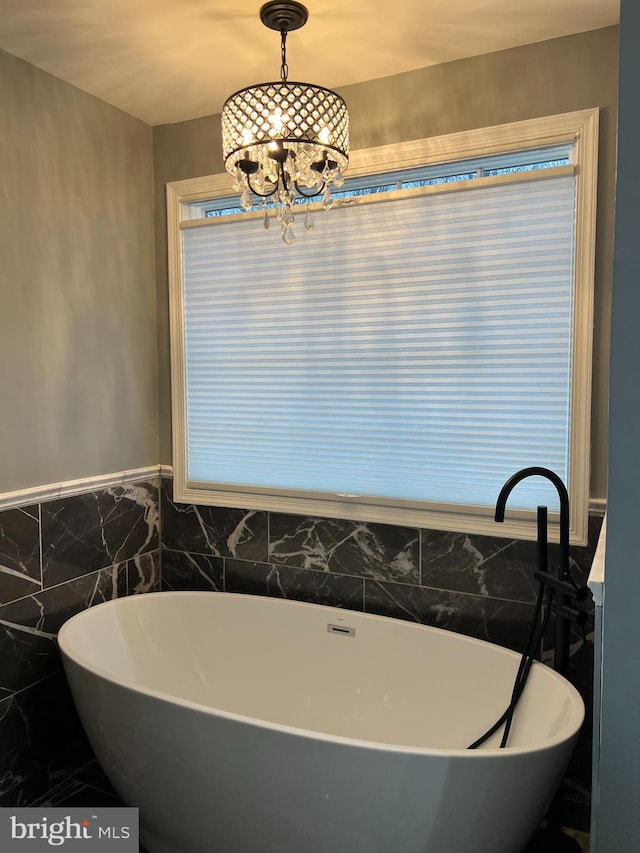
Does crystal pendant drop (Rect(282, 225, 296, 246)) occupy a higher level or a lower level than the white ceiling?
lower

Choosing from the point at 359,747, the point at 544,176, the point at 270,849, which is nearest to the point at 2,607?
the point at 270,849

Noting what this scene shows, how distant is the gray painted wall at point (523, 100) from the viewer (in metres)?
2.17

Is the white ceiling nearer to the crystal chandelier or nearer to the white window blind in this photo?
the crystal chandelier

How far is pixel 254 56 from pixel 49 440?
1.62 metres

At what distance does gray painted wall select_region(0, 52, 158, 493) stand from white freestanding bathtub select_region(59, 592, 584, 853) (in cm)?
70

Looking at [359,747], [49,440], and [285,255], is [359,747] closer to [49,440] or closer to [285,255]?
[49,440]

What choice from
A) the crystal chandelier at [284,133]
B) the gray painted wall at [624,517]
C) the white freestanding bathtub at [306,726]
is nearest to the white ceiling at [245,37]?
the crystal chandelier at [284,133]

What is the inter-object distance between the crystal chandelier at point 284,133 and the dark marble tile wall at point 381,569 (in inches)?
52.0

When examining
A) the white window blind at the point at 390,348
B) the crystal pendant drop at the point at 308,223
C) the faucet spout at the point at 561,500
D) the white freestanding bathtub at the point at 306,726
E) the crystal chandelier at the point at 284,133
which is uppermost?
the crystal chandelier at the point at 284,133

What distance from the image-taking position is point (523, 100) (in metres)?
2.29

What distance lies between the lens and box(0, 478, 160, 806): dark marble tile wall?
2.36m

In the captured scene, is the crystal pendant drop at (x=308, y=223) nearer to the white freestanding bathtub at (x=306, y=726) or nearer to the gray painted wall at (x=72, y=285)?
the gray painted wall at (x=72, y=285)

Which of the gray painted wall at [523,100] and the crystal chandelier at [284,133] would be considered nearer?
the crystal chandelier at [284,133]

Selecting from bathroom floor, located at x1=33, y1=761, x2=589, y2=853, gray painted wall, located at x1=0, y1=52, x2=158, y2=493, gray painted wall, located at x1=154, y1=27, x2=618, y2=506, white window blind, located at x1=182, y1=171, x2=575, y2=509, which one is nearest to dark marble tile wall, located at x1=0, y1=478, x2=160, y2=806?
bathroom floor, located at x1=33, y1=761, x2=589, y2=853
